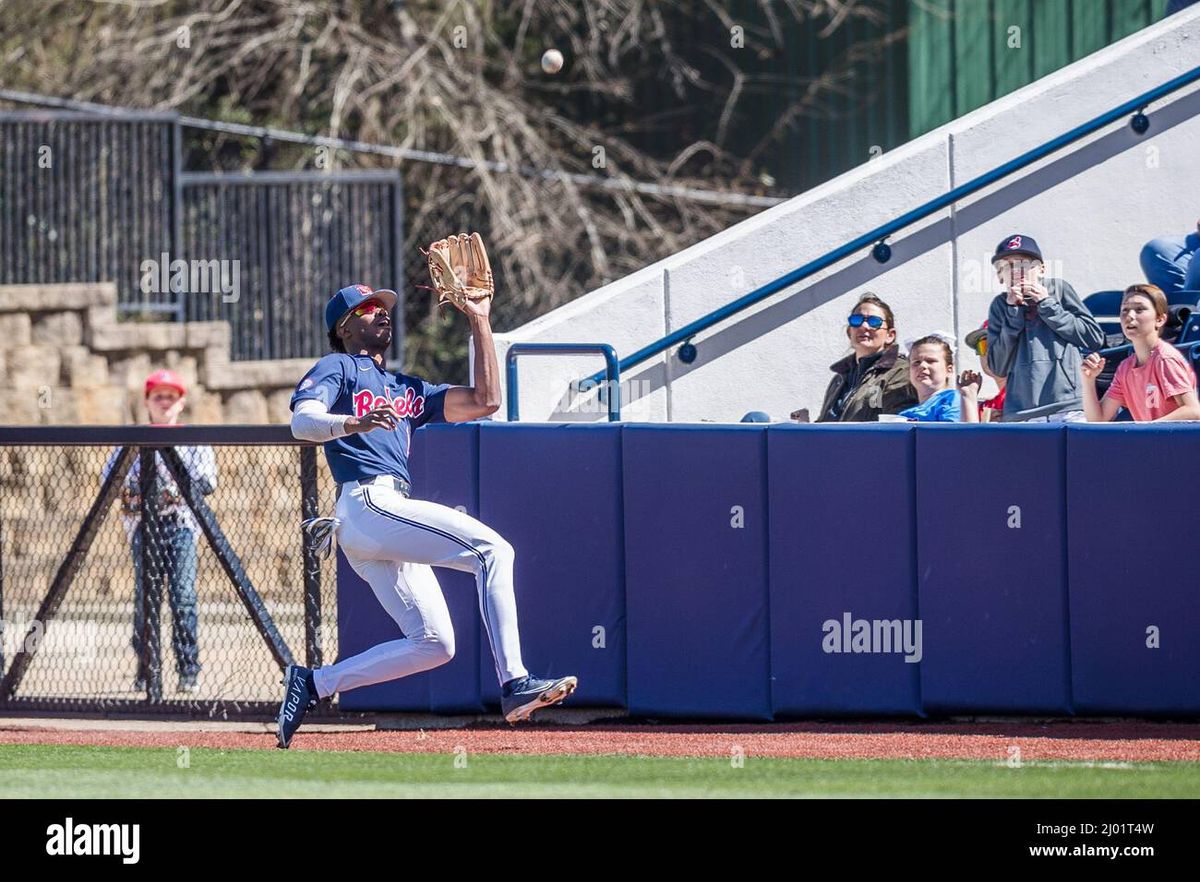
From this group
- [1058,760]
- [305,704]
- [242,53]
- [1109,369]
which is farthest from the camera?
[242,53]

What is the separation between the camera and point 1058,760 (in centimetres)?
754

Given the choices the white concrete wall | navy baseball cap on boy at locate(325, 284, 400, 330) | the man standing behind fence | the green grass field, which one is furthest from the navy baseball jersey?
the white concrete wall

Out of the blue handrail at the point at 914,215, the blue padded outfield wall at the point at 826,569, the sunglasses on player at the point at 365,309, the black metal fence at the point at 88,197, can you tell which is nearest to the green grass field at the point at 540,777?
the blue padded outfield wall at the point at 826,569

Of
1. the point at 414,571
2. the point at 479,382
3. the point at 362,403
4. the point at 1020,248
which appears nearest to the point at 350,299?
the point at 362,403

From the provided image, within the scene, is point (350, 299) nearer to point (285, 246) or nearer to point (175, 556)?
point (175, 556)

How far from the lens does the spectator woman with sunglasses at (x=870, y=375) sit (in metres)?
9.49

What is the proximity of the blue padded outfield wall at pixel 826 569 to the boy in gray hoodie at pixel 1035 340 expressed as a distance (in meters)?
1.13

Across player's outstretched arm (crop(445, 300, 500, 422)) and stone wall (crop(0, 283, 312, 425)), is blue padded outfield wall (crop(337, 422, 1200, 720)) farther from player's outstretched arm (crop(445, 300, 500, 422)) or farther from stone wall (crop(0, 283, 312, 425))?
stone wall (crop(0, 283, 312, 425))

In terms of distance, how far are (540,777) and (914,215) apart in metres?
5.65

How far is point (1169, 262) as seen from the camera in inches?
427

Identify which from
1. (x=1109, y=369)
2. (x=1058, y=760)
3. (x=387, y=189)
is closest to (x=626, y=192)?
(x=387, y=189)

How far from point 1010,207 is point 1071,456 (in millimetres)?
3847

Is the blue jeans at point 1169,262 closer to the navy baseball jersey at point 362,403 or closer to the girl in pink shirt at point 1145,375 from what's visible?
the girl in pink shirt at point 1145,375

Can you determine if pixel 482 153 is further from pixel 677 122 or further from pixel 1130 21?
pixel 1130 21
